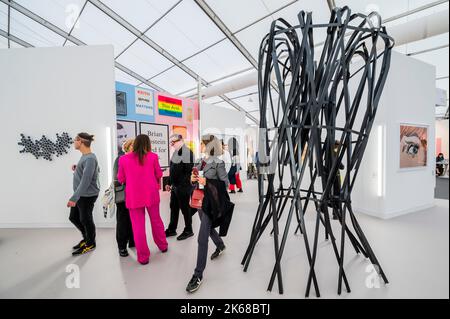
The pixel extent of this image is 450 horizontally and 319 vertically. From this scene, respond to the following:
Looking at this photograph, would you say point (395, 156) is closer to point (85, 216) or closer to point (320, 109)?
point (320, 109)

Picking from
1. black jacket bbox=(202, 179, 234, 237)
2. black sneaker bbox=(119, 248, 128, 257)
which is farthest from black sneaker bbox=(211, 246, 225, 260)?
black sneaker bbox=(119, 248, 128, 257)

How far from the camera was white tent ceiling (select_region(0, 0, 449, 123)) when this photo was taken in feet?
16.3

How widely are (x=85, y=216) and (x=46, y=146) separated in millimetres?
1807

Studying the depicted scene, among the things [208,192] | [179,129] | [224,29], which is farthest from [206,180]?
[224,29]

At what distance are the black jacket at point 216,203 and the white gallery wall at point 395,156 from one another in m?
3.15

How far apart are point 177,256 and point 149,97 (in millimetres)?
4120

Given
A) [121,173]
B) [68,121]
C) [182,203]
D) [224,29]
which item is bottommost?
[182,203]

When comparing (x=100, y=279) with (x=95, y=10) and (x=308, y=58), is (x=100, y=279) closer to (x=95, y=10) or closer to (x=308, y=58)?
(x=308, y=58)

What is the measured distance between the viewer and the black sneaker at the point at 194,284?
1.66 meters

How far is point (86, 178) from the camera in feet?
7.28

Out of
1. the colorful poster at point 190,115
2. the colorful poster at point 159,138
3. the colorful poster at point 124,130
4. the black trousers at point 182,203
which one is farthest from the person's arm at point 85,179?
the colorful poster at point 190,115
